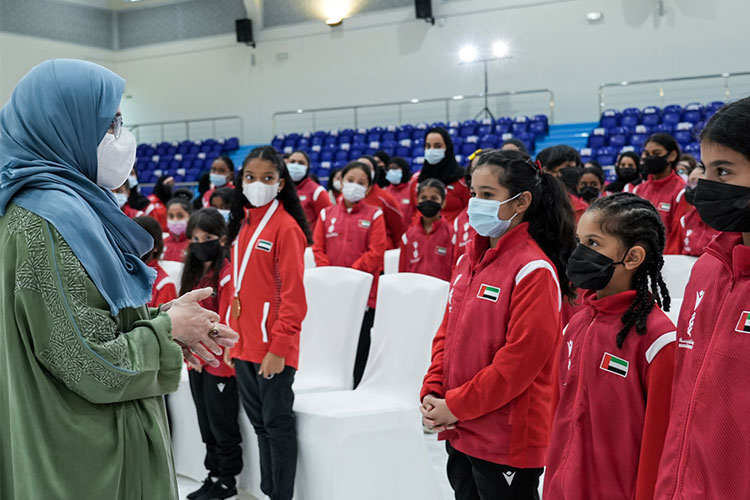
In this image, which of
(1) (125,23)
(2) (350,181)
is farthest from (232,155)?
(2) (350,181)

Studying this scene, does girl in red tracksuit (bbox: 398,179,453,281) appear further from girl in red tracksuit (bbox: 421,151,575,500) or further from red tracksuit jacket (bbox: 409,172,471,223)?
girl in red tracksuit (bbox: 421,151,575,500)

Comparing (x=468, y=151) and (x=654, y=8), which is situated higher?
(x=654, y=8)

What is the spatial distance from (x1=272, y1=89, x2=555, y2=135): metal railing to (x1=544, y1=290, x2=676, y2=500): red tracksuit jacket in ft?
41.3

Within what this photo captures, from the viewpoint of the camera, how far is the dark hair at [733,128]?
54.6 inches

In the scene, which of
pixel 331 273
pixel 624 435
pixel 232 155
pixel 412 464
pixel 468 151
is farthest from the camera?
pixel 232 155

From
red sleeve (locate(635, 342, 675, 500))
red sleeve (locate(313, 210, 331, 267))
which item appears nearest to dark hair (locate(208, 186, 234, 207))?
red sleeve (locate(313, 210, 331, 267))

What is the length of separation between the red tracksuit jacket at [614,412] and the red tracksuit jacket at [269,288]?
4.75 feet

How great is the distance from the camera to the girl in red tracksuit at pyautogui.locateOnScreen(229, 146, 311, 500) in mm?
2996

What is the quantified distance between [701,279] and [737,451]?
356 millimetres

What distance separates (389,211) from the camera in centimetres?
589

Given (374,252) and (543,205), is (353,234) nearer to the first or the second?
(374,252)

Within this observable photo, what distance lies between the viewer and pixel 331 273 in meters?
3.83

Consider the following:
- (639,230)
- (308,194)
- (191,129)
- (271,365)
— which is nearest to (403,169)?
(308,194)

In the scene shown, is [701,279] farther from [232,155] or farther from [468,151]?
[232,155]
